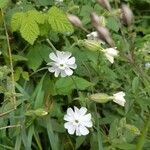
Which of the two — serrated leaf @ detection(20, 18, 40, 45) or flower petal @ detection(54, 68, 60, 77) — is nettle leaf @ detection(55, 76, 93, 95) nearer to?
flower petal @ detection(54, 68, 60, 77)

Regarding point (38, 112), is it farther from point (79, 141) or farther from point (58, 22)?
point (58, 22)

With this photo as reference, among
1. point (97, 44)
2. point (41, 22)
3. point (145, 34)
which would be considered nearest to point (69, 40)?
point (41, 22)

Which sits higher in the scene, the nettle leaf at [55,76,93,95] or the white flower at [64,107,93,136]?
the nettle leaf at [55,76,93,95]

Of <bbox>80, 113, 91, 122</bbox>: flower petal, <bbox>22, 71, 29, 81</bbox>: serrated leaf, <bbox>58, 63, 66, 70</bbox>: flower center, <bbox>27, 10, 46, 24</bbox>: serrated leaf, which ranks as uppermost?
<bbox>27, 10, 46, 24</bbox>: serrated leaf

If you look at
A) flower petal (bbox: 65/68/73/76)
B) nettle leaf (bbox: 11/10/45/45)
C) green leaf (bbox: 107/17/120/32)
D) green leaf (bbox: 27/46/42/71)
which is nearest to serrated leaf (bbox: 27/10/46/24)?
nettle leaf (bbox: 11/10/45/45)

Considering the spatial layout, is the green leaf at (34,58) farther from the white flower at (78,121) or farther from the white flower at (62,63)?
the white flower at (78,121)

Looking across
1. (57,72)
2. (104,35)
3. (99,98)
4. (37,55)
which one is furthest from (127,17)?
(37,55)

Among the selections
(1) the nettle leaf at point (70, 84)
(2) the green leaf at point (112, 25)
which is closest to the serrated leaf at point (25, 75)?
(1) the nettle leaf at point (70, 84)
